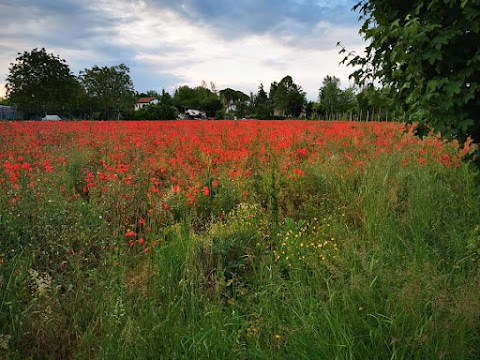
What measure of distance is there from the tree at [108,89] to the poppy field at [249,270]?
53.9m

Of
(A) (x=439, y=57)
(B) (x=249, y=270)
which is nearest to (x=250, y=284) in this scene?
(B) (x=249, y=270)

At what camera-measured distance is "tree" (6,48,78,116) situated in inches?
1695

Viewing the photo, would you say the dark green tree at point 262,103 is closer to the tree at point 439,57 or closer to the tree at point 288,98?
the tree at point 288,98

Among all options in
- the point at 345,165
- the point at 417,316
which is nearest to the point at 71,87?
the point at 345,165

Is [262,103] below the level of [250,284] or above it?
above

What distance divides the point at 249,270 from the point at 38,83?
162ft

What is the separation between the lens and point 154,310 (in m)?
2.56

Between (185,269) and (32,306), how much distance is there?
1.13 meters

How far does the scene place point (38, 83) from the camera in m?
43.7

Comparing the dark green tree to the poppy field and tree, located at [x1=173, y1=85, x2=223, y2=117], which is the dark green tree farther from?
the poppy field

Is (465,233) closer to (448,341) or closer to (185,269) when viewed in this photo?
(448,341)

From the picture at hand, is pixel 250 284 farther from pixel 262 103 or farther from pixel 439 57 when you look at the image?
pixel 262 103

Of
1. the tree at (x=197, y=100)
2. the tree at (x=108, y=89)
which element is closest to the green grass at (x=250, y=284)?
the tree at (x=108, y=89)

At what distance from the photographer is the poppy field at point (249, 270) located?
2.23 metres
